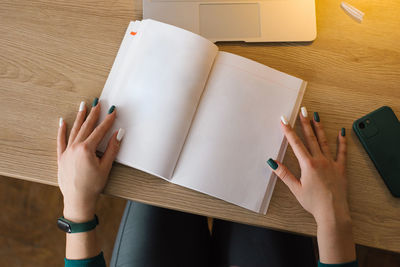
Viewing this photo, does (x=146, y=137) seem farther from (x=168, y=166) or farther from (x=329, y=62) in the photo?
(x=329, y=62)

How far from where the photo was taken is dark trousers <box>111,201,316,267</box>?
74 centimetres

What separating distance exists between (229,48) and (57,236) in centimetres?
98

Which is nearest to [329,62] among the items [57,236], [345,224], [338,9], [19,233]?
[338,9]

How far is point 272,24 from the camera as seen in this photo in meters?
0.66

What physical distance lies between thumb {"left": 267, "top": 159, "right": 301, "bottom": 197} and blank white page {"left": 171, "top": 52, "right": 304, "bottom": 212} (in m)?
0.02

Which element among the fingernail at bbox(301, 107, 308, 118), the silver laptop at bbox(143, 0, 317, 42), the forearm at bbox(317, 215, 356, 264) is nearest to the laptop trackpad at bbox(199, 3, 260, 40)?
the silver laptop at bbox(143, 0, 317, 42)

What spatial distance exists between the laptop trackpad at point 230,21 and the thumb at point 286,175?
0.30m

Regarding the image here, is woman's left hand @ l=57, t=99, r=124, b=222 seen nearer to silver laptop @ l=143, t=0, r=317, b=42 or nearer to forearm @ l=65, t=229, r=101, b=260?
forearm @ l=65, t=229, r=101, b=260

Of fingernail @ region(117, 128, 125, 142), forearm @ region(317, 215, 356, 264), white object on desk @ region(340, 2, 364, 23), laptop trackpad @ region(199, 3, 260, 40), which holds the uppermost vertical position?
white object on desk @ region(340, 2, 364, 23)

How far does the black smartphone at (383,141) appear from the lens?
23.6 inches

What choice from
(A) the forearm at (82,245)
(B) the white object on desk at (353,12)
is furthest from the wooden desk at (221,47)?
(A) the forearm at (82,245)

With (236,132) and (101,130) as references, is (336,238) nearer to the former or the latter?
(236,132)

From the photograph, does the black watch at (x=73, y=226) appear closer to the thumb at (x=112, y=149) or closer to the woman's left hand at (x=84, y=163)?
the woman's left hand at (x=84, y=163)

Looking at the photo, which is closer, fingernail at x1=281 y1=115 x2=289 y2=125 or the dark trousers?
fingernail at x1=281 y1=115 x2=289 y2=125
